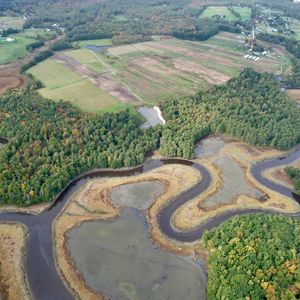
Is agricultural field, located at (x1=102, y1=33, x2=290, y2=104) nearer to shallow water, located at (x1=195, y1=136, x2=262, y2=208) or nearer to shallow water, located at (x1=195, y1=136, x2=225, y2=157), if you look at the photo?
shallow water, located at (x1=195, y1=136, x2=225, y2=157)

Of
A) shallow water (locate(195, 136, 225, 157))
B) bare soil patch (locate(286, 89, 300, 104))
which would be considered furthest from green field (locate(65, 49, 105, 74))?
bare soil patch (locate(286, 89, 300, 104))

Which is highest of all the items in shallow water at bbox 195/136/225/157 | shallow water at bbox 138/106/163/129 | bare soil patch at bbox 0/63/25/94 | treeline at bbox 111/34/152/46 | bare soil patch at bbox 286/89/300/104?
treeline at bbox 111/34/152/46

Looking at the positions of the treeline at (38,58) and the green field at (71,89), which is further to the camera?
the treeline at (38,58)

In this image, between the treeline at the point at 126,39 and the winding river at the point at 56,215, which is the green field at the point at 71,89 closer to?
the winding river at the point at 56,215

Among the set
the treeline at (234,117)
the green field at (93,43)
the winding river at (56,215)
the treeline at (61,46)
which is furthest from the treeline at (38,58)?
the winding river at (56,215)

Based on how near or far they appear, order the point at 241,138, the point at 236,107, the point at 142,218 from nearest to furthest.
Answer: the point at 142,218, the point at 241,138, the point at 236,107

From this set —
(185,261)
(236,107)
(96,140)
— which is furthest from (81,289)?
(236,107)

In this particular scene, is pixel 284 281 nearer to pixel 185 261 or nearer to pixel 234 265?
pixel 234 265
